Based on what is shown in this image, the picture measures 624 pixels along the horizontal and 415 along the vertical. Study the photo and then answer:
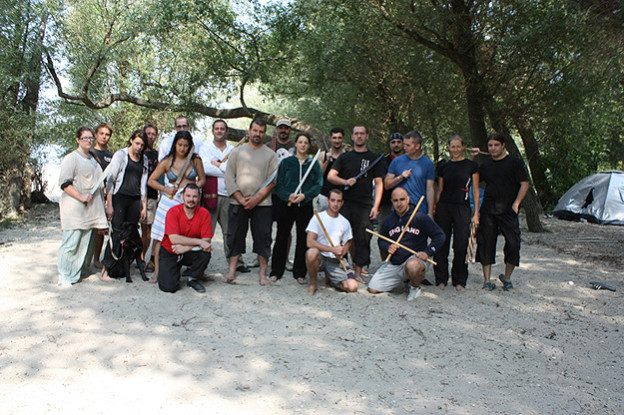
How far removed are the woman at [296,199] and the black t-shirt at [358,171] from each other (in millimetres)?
271

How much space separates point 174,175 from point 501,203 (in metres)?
3.50

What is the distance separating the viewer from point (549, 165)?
48.2 ft

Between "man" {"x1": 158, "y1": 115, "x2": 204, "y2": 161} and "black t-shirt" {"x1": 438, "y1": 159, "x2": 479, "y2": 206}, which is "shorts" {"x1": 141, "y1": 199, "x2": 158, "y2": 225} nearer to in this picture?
"man" {"x1": 158, "y1": 115, "x2": 204, "y2": 161}

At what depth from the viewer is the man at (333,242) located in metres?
5.30

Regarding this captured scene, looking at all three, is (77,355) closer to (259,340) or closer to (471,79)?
(259,340)

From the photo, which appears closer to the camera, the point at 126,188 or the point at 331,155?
the point at 126,188

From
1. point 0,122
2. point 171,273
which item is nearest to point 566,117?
point 171,273

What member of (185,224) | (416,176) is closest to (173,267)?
(185,224)

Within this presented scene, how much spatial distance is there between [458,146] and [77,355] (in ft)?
13.2

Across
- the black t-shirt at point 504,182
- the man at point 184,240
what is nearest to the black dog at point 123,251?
the man at point 184,240

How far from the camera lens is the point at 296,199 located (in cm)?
553

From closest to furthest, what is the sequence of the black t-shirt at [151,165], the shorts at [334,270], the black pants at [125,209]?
1. the shorts at [334,270]
2. the black pants at [125,209]
3. the black t-shirt at [151,165]

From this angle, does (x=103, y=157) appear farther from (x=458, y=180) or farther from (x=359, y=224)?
(x=458, y=180)

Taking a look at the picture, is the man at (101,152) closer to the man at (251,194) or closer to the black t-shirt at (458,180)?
the man at (251,194)
